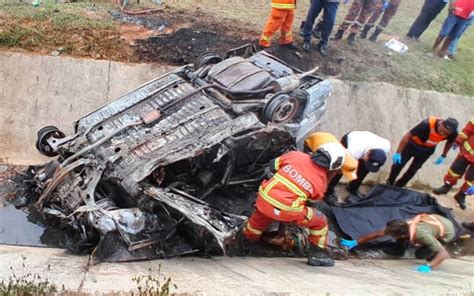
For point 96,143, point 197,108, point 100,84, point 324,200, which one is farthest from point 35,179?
point 324,200

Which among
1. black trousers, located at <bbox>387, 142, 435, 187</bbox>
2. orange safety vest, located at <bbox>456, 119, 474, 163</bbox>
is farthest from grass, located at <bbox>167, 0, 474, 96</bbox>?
orange safety vest, located at <bbox>456, 119, 474, 163</bbox>

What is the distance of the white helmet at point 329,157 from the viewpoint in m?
4.86

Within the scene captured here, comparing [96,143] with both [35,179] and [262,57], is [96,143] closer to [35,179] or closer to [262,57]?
[35,179]

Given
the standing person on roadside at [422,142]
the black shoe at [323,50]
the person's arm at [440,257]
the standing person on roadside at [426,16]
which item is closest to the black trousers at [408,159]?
the standing person on roadside at [422,142]

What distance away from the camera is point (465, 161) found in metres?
7.04

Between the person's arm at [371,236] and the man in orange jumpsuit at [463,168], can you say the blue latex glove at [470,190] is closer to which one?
the man in orange jumpsuit at [463,168]

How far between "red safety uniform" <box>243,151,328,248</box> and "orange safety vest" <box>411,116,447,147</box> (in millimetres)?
2316

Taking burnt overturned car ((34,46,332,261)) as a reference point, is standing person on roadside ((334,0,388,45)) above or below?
above

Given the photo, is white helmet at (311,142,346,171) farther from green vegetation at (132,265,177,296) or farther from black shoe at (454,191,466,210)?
black shoe at (454,191,466,210)

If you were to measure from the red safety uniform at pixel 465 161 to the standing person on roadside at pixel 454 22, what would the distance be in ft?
12.5

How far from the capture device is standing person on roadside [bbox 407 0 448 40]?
10.1m

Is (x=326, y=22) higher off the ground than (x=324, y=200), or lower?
higher

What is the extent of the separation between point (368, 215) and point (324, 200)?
26.5 inches

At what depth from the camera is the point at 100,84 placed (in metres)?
7.95
